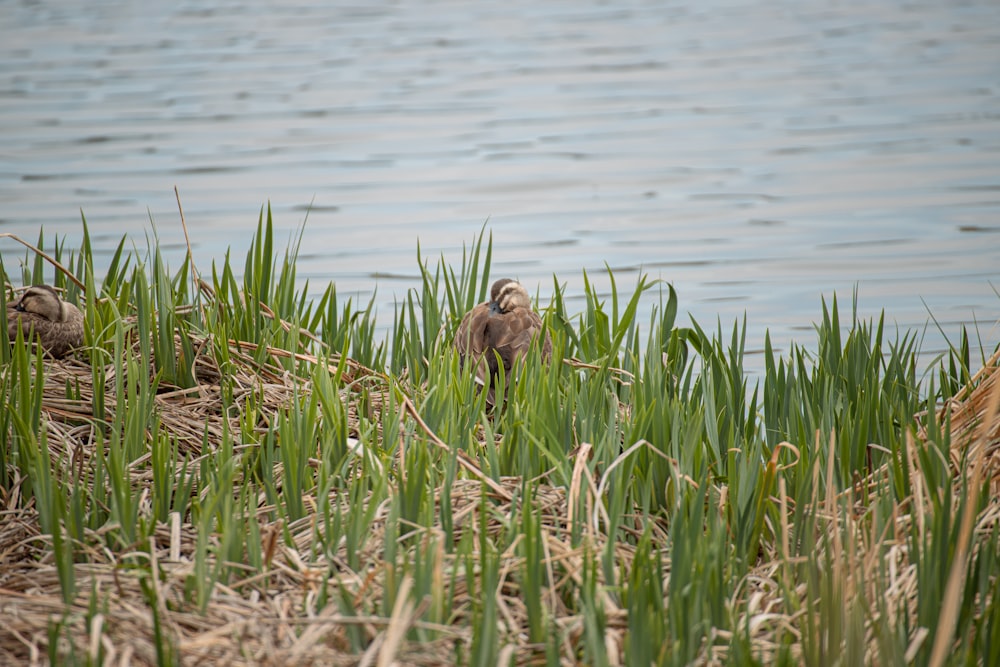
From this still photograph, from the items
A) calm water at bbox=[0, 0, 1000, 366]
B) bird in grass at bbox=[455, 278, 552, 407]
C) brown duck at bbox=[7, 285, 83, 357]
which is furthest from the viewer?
calm water at bbox=[0, 0, 1000, 366]

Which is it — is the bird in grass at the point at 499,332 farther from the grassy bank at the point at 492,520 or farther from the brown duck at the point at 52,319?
the brown duck at the point at 52,319

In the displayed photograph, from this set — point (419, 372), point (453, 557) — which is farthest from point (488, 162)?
point (453, 557)

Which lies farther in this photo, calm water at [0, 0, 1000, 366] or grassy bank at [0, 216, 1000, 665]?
calm water at [0, 0, 1000, 366]

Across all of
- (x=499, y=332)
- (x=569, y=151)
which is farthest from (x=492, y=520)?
(x=569, y=151)

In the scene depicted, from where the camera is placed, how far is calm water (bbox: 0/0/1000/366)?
9961 millimetres

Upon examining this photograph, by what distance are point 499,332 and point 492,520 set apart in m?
1.76

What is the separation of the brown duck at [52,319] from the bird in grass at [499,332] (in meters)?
1.68

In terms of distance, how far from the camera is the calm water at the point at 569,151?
392 inches

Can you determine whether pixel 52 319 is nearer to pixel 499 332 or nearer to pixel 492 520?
pixel 499 332

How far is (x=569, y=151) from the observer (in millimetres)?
14414

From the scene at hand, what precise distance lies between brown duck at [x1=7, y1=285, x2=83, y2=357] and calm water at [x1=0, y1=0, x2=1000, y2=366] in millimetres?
2569

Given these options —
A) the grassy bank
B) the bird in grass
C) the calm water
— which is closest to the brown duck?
the grassy bank

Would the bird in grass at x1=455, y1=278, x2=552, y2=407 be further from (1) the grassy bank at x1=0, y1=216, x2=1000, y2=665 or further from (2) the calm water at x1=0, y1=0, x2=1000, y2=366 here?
(2) the calm water at x1=0, y1=0, x2=1000, y2=366

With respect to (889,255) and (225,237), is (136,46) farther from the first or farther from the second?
(889,255)
